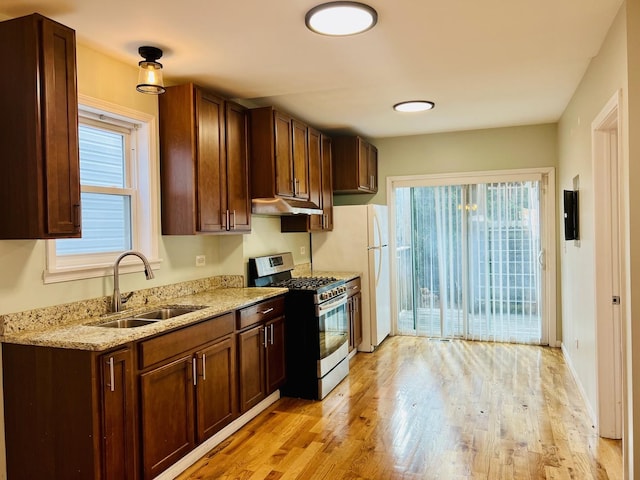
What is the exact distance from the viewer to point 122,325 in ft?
8.98

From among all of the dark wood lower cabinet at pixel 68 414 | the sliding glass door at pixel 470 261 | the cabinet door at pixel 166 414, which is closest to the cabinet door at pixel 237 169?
the cabinet door at pixel 166 414

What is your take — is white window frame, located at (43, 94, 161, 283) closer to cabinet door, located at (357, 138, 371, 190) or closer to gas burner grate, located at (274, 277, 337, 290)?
gas burner grate, located at (274, 277, 337, 290)

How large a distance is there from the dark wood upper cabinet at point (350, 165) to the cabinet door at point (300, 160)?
83 cm

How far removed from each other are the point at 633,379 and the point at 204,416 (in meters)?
2.30

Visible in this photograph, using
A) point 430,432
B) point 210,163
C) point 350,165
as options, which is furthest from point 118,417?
point 350,165

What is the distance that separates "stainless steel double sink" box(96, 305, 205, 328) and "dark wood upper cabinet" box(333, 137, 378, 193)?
9.04 ft

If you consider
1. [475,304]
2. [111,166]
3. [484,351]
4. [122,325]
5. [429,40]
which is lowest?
[484,351]

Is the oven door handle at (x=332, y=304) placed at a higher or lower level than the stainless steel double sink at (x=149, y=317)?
lower

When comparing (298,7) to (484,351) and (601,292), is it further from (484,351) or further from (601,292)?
(484,351)

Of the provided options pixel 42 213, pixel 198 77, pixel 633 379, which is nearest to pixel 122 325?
pixel 42 213

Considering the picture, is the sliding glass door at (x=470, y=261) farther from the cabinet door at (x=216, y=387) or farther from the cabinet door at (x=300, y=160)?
the cabinet door at (x=216, y=387)

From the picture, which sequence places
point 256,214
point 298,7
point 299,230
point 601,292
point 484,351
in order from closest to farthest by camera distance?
point 298,7 → point 601,292 → point 256,214 → point 299,230 → point 484,351

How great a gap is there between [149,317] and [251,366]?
81cm

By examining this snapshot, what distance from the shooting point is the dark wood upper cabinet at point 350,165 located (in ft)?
17.4
